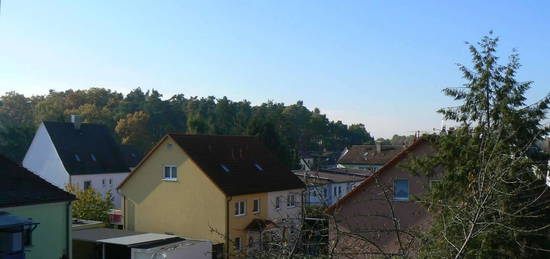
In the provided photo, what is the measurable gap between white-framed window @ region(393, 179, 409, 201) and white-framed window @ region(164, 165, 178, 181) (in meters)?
11.7

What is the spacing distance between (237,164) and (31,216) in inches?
522

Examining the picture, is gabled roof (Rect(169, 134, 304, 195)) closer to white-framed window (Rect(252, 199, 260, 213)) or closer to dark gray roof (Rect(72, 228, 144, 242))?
white-framed window (Rect(252, 199, 260, 213))

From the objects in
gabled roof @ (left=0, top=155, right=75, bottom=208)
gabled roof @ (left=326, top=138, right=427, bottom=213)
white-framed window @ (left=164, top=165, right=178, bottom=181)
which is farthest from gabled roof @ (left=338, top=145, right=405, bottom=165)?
gabled roof @ (left=0, top=155, right=75, bottom=208)

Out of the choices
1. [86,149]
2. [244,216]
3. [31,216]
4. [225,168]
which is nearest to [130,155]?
[86,149]

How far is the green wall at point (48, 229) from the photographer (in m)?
17.8

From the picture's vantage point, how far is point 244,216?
2758 centimetres

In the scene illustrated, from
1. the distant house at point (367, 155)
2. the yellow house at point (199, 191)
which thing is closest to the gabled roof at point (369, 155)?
the distant house at point (367, 155)

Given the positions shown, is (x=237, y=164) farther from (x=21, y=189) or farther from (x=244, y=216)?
(x=21, y=189)

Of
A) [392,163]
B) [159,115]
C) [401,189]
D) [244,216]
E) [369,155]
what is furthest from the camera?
[159,115]

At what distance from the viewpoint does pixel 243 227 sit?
2753 centimetres

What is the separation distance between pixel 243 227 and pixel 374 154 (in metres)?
40.7

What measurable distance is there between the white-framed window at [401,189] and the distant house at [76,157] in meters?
24.9

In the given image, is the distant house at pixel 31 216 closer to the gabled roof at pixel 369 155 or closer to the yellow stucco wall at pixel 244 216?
the yellow stucco wall at pixel 244 216

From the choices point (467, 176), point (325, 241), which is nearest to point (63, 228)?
point (467, 176)
